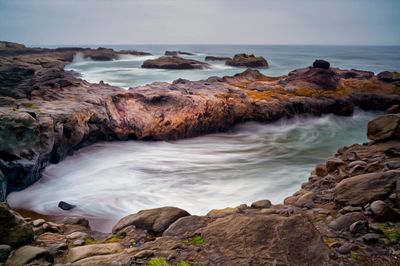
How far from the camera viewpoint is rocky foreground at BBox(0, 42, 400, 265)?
4629 mm

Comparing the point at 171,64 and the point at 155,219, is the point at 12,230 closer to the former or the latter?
the point at 155,219

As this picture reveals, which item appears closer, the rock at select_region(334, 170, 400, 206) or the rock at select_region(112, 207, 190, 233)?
the rock at select_region(334, 170, 400, 206)

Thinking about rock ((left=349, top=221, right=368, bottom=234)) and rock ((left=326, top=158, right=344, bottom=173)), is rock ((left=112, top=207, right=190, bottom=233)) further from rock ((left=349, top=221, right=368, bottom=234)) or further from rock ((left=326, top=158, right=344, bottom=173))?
rock ((left=326, top=158, right=344, bottom=173))

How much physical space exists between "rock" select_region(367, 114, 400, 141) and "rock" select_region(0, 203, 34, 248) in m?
9.06

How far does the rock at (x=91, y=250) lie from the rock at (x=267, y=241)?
1.43 meters

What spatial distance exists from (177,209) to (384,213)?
3638mm

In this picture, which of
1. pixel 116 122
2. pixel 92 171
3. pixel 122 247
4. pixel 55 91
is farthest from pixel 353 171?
pixel 55 91

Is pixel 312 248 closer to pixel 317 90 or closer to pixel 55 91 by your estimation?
pixel 55 91

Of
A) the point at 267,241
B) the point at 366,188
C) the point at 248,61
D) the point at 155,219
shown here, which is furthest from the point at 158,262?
the point at 248,61

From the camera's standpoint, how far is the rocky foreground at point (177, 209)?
15.2ft

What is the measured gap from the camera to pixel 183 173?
43.1ft

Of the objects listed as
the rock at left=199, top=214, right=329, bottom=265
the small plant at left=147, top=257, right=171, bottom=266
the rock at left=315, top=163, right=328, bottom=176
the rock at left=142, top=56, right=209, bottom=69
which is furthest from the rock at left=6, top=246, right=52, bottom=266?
the rock at left=142, top=56, right=209, bottom=69

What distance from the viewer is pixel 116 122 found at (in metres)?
16.5

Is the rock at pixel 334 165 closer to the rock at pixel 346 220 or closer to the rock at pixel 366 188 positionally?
the rock at pixel 366 188
